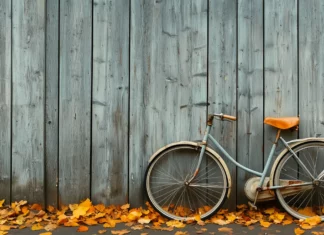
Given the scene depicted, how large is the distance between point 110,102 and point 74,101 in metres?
0.36

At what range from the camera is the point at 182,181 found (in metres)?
4.82

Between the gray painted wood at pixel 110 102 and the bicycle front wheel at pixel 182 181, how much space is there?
0.35 metres

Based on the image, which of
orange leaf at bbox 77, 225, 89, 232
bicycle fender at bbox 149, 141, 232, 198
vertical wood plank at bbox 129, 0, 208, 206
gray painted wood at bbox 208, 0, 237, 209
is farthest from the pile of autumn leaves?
gray painted wood at bbox 208, 0, 237, 209

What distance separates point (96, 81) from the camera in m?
4.81

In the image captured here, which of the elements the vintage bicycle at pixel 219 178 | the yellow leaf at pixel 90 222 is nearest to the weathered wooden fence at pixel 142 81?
the vintage bicycle at pixel 219 178

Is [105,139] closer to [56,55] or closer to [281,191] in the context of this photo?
[56,55]

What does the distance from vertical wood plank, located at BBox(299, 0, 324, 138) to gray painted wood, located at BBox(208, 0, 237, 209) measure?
676 mm

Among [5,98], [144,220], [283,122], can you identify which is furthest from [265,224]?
[5,98]

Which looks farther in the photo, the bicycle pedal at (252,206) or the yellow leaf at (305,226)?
the bicycle pedal at (252,206)

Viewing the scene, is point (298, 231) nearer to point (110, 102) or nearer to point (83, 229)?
point (83, 229)

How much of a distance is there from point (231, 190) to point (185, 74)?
1.27 metres

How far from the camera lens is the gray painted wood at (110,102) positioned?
480 cm

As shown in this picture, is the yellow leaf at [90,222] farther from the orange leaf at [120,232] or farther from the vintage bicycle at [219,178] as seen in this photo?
the vintage bicycle at [219,178]

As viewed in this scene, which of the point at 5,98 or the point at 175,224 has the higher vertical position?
the point at 5,98
